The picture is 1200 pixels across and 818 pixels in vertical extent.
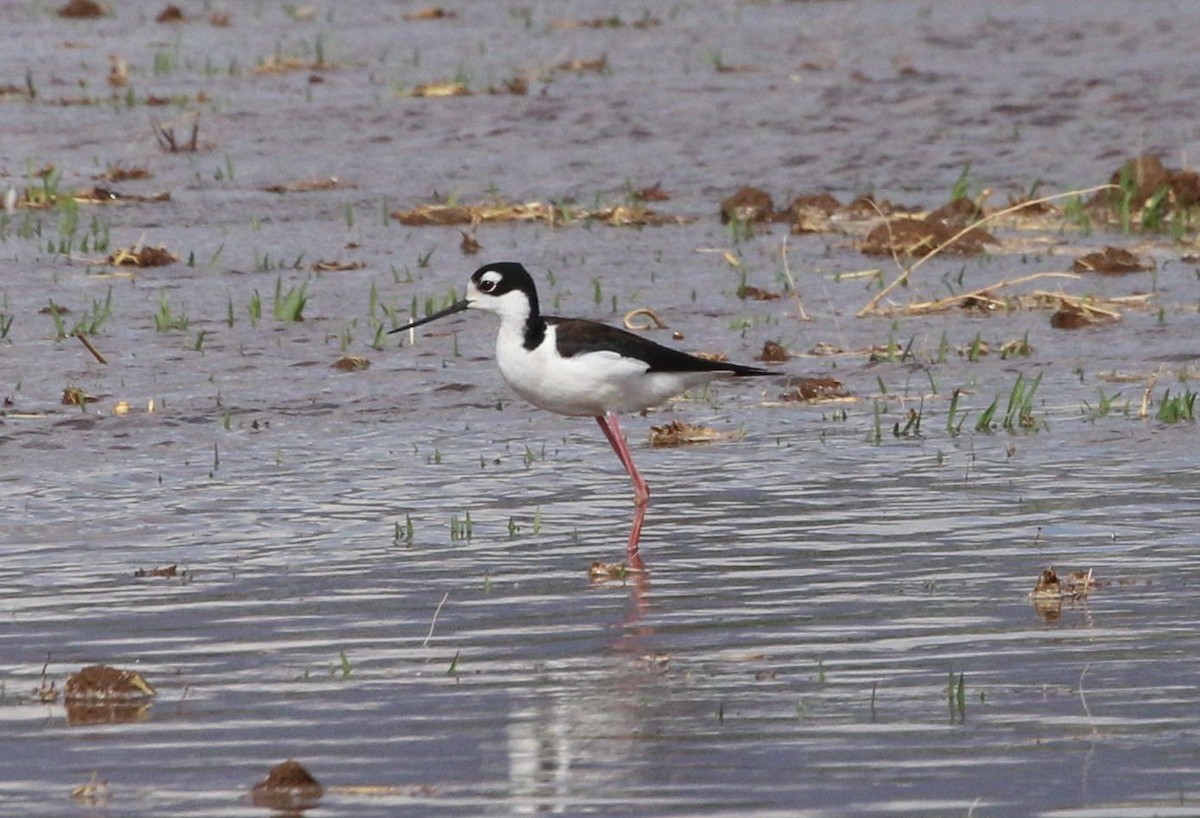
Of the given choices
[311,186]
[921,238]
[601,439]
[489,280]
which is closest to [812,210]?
[921,238]

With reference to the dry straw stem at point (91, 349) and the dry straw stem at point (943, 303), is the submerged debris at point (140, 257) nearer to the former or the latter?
the dry straw stem at point (91, 349)

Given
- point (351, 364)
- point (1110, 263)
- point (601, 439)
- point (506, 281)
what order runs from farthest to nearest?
1. point (1110, 263)
2. point (351, 364)
3. point (601, 439)
4. point (506, 281)

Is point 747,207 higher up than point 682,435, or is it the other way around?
point 747,207

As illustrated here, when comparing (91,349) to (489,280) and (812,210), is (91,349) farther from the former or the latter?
(812,210)

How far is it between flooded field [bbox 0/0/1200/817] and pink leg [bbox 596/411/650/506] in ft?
0.54

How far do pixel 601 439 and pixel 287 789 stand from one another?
5.86 m

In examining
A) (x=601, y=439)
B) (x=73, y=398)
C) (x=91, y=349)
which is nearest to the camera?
(x=601, y=439)

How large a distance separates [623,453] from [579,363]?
1.46 ft

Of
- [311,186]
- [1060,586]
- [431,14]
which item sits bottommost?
[1060,586]

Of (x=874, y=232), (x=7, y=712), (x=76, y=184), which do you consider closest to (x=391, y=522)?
(x=7, y=712)

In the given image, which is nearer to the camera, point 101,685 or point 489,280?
point 101,685

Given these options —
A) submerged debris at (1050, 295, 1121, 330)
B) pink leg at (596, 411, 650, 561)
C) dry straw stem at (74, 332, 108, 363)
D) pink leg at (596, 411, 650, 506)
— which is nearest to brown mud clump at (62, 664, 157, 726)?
pink leg at (596, 411, 650, 561)

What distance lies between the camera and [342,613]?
314 inches

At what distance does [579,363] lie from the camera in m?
10.1
